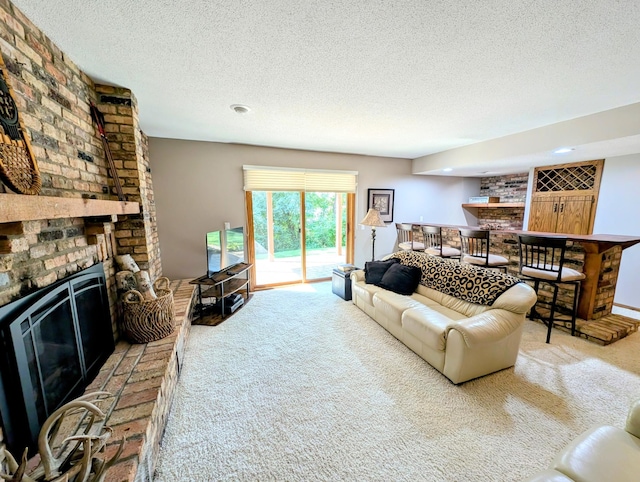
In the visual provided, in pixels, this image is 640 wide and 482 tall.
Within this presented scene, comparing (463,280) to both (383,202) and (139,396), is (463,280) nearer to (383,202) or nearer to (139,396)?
(383,202)

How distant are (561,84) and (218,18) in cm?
252

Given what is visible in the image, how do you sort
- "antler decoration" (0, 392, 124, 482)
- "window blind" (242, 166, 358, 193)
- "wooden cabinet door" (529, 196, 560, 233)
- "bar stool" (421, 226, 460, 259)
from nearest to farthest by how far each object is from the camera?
"antler decoration" (0, 392, 124, 482), "bar stool" (421, 226, 460, 259), "window blind" (242, 166, 358, 193), "wooden cabinet door" (529, 196, 560, 233)

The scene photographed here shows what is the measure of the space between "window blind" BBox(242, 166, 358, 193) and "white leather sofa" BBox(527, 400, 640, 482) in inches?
154

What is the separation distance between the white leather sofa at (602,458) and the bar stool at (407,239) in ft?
10.3

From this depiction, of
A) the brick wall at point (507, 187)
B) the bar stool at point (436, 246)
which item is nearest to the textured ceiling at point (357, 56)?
the bar stool at point (436, 246)

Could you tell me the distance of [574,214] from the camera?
415 centimetres

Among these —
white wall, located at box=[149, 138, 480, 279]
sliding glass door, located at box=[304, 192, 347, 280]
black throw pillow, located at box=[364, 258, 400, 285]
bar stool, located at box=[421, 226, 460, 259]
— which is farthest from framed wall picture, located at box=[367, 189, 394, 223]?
black throw pillow, located at box=[364, 258, 400, 285]

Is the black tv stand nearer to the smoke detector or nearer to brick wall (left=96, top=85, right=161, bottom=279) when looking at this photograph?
brick wall (left=96, top=85, right=161, bottom=279)

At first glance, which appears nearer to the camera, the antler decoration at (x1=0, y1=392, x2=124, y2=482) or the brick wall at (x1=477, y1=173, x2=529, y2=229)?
the antler decoration at (x1=0, y1=392, x2=124, y2=482)

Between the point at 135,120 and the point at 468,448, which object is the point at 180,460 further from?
the point at 135,120

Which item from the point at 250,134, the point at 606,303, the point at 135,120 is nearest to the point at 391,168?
the point at 250,134

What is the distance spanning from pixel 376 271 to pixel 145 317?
2.54 m

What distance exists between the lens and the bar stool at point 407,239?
4.25 m

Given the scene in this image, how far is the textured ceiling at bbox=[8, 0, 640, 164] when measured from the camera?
1.23m
